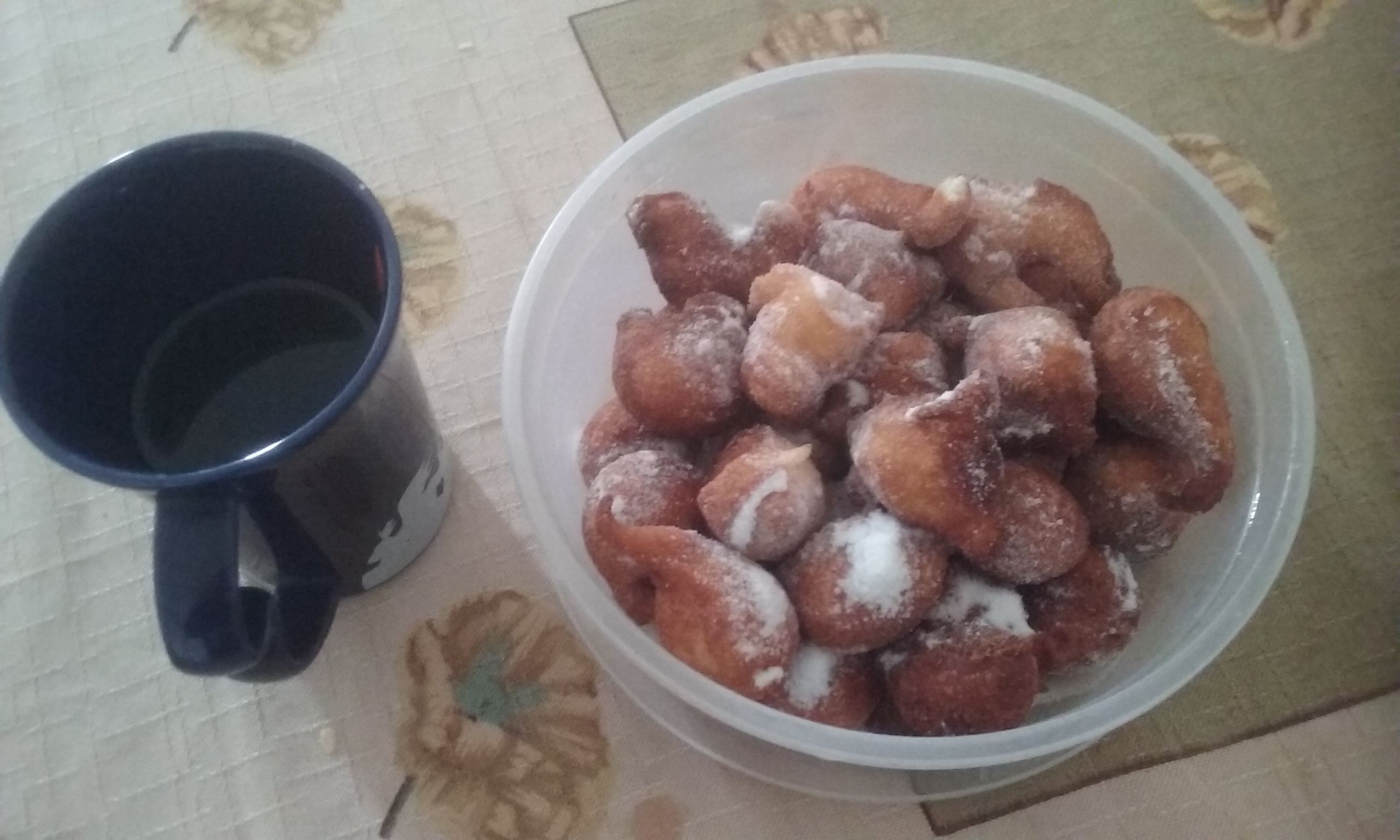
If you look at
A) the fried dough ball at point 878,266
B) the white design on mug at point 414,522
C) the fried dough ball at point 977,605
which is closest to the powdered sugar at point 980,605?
the fried dough ball at point 977,605

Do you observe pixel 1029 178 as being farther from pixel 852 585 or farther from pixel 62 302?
pixel 62 302

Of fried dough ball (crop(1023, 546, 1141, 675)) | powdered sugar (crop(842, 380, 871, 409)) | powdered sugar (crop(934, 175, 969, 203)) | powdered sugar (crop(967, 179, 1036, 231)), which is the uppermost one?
powdered sugar (crop(934, 175, 969, 203))

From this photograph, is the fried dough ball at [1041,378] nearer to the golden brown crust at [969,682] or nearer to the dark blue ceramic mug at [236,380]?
the golden brown crust at [969,682]

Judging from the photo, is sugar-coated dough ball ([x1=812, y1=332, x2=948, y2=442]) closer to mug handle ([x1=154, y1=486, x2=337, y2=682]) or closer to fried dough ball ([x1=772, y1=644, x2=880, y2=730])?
fried dough ball ([x1=772, y1=644, x2=880, y2=730])

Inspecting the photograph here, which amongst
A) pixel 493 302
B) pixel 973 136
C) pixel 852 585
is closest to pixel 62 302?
pixel 493 302

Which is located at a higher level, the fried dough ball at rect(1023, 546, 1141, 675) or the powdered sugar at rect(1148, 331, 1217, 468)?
the powdered sugar at rect(1148, 331, 1217, 468)

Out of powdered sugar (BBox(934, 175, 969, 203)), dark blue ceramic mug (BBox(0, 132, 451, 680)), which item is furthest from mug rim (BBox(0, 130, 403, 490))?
powdered sugar (BBox(934, 175, 969, 203))
